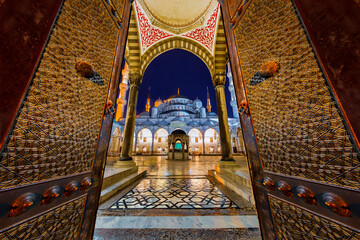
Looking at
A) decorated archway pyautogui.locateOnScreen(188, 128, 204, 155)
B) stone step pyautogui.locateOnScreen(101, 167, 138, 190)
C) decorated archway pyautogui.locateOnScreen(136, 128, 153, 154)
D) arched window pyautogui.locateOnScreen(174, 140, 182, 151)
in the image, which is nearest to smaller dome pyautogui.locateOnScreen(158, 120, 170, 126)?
decorated archway pyautogui.locateOnScreen(136, 128, 153, 154)

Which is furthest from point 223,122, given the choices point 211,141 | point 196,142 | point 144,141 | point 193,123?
point 144,141

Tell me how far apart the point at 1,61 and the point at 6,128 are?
0.28 metres

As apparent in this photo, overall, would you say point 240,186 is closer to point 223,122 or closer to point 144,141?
point 223,122

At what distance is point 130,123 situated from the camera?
14.9ft

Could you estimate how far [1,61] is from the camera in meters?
0.51

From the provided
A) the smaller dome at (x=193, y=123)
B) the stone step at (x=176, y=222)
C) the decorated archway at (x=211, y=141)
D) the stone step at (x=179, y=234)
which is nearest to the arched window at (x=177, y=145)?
the stone step at (x=176, y=222)

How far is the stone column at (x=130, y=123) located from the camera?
168 inches

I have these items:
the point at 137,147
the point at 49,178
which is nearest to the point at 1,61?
the point at 49,178

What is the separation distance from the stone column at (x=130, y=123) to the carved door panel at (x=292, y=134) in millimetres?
4166

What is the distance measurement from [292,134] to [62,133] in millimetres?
1428

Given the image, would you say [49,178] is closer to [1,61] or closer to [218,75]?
[1,61]

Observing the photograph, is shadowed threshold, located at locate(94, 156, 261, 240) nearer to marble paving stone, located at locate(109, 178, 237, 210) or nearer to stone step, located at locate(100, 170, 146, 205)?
marble paving stone, located at locate(109, 178, 237, 210)

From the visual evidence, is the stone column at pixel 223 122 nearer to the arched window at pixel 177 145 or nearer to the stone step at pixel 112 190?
the stone step at pixel 112 190

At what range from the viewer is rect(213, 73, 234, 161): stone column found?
416 centimetres
